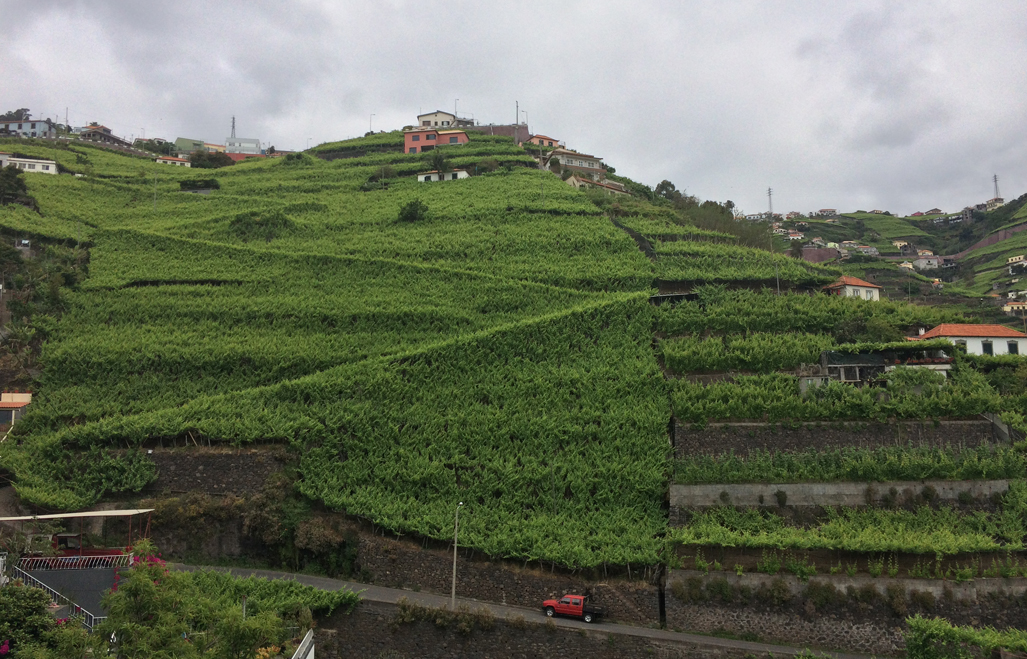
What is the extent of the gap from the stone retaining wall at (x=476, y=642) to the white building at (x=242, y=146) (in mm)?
90152

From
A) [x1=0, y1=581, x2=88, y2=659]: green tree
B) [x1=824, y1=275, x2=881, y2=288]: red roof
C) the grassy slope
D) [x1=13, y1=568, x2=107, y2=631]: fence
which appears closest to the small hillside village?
[x1=824, y1=275, x2=881, y2=288]: red roof

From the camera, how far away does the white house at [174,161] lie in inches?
2845

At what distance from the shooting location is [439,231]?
44.3m

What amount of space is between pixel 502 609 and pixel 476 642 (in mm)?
1390

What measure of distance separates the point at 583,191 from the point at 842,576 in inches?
1506

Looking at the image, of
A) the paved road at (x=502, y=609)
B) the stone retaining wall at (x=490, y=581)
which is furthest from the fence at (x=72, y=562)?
the stone retaining wall at (x=490, y=581)

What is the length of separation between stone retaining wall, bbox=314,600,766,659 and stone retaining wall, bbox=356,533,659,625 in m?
1.07

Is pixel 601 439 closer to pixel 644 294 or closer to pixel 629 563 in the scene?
pixel 629 563

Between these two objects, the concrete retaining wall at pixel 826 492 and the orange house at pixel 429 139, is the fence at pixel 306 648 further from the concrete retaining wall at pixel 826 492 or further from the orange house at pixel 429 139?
the orange house at pixel 429 139

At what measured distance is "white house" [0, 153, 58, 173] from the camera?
57281 mm

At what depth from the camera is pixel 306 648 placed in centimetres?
1878

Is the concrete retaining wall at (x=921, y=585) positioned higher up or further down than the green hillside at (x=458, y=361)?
further down

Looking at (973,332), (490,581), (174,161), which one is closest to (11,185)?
(174,161)

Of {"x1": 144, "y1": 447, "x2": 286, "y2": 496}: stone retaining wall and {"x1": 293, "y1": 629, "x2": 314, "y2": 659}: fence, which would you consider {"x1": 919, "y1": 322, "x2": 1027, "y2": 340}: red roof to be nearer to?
{"x1": 293, "y1": 629, "x2": 314, "y2": 659}: fence
